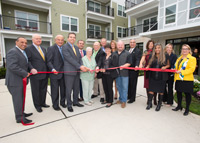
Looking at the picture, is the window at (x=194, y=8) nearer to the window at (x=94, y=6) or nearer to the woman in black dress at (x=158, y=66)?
the woman in black dress at (x=158, y=66)

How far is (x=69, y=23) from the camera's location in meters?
13.2

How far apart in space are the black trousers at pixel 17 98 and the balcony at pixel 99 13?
44.4ft

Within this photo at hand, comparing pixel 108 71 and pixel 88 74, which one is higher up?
pixel 108 71

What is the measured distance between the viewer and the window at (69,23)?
12.8 meters

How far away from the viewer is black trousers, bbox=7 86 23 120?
7.97 ft

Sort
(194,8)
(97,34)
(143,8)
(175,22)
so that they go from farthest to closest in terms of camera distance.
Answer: (97,34), (143,8), (175,22), (194,8)

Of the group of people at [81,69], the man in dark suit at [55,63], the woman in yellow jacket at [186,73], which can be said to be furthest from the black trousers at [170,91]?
the man in dark suit at [55,63]

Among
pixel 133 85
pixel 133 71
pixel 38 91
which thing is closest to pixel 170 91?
pixel 133 85

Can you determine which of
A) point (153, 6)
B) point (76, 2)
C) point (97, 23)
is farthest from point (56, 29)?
point (153, 6)

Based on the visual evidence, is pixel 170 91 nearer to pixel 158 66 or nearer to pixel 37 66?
pixel 158 66

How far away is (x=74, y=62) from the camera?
3018 mm

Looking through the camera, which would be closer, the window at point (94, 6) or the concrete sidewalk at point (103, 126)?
the concrete sidewalk at point (103, 126)

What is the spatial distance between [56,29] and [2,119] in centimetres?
1149

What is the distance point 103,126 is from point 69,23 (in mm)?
13195
